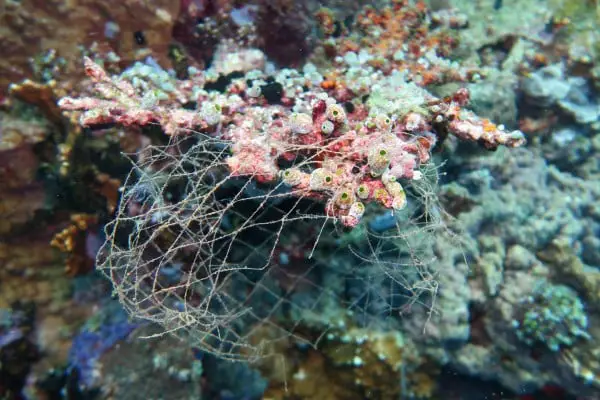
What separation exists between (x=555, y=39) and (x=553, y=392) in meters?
3.96

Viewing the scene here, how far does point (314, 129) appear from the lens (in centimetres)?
266

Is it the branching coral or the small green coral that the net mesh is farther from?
the small green coral

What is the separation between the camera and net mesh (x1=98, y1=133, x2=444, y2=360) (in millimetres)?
2952

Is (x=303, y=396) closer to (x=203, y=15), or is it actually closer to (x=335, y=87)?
(x=335, y=87)

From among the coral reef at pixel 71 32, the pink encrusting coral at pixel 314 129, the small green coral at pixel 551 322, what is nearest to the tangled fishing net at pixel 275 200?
the pink encrusting coral at pixel 314 129

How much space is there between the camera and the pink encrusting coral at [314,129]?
2.46 m

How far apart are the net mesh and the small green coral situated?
108 cm

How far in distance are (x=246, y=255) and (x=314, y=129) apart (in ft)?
4.42

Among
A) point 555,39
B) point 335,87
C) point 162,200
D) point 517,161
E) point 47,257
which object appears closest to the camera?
point 162,200

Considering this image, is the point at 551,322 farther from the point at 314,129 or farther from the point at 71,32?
the point at 71,32

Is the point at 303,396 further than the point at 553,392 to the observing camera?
No

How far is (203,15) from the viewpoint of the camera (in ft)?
12.2

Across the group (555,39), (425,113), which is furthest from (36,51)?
(555,39)

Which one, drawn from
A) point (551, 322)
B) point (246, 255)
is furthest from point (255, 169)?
point (551, 322)
